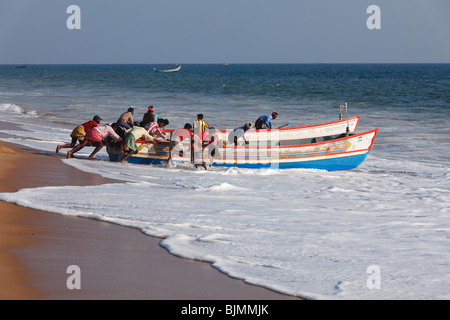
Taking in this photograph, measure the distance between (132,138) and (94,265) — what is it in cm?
938

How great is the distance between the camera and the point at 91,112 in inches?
1379

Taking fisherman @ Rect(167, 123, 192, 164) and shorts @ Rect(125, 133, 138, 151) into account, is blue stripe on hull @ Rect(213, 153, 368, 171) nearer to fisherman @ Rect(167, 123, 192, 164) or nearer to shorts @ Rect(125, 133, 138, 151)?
fisherman @ Rect(167, 123, 192, 164)

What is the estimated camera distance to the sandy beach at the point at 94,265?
250 inches

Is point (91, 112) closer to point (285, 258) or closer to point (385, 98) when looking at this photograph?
point (385, 98)

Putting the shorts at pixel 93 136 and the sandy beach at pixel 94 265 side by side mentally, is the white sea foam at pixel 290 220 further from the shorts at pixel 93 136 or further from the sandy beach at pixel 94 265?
the shorts at pixel 93 136

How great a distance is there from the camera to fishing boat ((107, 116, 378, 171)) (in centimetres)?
1630

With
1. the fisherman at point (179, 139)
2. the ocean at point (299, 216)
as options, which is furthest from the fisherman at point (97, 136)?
the fisherman at point (179, 139)

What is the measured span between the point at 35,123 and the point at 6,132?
234 inches

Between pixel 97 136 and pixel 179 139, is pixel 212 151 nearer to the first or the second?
pixel 179 139

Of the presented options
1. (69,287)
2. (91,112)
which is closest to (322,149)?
(69,287)

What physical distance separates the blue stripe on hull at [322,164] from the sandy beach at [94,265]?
304 inches

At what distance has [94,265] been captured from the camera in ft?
23.5

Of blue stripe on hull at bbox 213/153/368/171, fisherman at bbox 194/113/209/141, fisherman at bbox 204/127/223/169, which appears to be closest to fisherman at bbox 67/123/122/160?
fisherman at bbox 194/113/209/141
